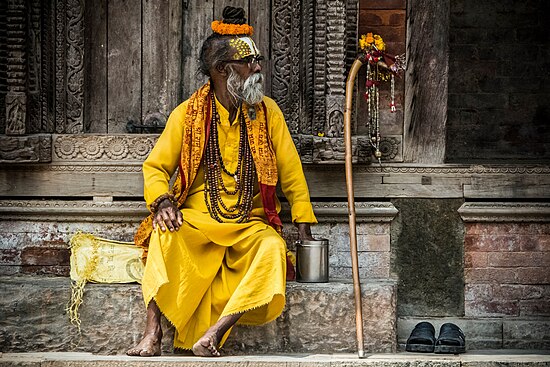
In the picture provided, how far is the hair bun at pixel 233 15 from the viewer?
7.57 metres

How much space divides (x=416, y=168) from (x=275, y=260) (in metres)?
1.46

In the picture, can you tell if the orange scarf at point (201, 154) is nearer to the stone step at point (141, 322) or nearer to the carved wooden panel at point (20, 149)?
the stone step at point (141, 322)

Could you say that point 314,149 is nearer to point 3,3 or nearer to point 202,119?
point 202,119

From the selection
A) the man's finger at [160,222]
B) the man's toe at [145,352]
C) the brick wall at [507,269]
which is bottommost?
the man's toe at [145,352]

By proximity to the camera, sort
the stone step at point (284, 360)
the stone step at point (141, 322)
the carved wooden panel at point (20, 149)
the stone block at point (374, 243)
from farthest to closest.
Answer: the stone block at point (374, 243), the carved wooden panel at point (20, 149), the stone step at point (141, 322), the stone step at point (284, 360)

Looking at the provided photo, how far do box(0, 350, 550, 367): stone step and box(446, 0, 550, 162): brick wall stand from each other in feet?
8.44

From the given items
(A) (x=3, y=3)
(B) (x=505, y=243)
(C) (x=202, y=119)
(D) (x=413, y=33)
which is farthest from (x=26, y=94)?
(B) (x=505, y=243)

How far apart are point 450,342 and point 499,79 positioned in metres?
2.73

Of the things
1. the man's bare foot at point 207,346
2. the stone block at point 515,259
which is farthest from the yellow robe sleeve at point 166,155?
the stone block at point 515,259

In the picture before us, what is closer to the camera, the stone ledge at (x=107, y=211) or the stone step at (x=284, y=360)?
the stone step at (x=284, y=360)

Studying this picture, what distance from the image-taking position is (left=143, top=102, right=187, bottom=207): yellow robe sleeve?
7.39 metres

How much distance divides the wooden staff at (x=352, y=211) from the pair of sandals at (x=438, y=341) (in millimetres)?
448

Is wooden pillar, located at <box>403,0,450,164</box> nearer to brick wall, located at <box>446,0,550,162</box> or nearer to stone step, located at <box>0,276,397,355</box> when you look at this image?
stone step, located at <box>0,276,397,355</box>

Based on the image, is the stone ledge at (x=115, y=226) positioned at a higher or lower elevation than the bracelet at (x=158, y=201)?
lower
